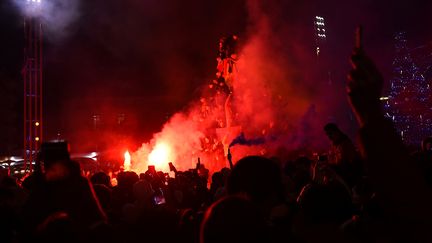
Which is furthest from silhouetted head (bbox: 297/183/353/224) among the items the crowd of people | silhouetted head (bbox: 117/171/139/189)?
silhouetted head (bbox: 117/171/139/189)

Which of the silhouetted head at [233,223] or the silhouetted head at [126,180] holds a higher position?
the silhouetted head at [233,223]

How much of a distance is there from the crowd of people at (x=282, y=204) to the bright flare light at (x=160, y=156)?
14.6m

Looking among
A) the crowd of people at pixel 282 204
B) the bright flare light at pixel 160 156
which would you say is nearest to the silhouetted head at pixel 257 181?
the crowd of people at pixel 282 204

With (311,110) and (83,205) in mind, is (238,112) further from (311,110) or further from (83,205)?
(83,205)

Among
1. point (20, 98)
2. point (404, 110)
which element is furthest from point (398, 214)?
point (20, 98)

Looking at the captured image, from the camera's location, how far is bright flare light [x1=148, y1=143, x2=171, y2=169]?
19.6m

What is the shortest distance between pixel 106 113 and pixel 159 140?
28.2 m

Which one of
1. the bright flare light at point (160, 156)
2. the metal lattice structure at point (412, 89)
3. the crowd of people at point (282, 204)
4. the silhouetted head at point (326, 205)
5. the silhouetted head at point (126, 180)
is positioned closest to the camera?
the crowd of people at point (282, 204)

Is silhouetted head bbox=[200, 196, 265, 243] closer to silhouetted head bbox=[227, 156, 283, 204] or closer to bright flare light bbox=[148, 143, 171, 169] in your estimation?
silhouetted head bbox=[227, 156, 283, 204]

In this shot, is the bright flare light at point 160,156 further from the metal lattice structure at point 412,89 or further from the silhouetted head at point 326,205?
the silhouetted head at point 326,205

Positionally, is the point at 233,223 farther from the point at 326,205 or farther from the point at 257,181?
the point at 326,205

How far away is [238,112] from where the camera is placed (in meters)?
20.7

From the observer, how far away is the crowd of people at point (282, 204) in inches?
51.0

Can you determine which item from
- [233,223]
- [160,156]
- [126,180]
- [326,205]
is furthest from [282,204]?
[160,156]
